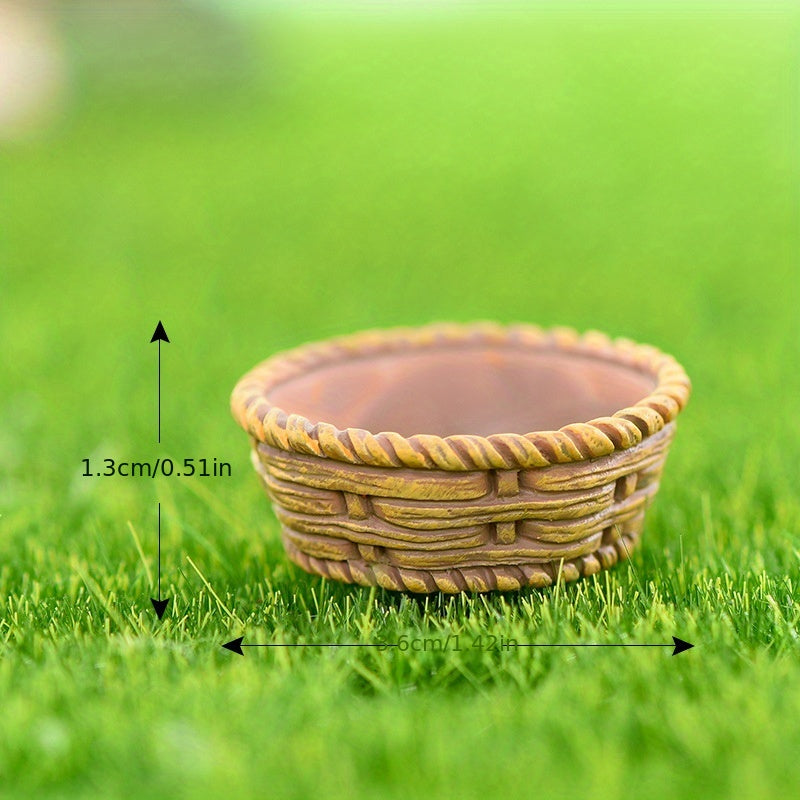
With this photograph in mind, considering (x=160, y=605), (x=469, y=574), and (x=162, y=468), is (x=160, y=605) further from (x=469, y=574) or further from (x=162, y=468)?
(x=162, y=468)

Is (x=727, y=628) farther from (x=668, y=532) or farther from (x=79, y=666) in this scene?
(x=79, y=666)

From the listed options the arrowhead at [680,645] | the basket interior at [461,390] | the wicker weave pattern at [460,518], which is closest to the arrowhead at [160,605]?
A: the wicker weave pattern at [460,518]

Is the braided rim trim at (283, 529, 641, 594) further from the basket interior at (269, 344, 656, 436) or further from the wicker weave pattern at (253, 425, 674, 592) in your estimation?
the basket interior at (269, 344, 656, 436)

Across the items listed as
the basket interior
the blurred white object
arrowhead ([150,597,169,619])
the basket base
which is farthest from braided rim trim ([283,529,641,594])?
the blurred white object

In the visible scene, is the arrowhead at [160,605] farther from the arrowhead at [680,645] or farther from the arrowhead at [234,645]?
the arrowhead at [680,645]

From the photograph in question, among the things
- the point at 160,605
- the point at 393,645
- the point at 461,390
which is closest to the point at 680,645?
the point at 393,645

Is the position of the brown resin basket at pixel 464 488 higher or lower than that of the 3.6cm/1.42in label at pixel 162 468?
higher

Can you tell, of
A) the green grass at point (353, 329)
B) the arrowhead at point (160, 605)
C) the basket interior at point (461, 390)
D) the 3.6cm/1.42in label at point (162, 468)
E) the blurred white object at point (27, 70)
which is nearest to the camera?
the green grass at point (353, 329)

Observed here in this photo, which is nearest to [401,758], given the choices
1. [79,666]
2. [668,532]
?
[79,666]
